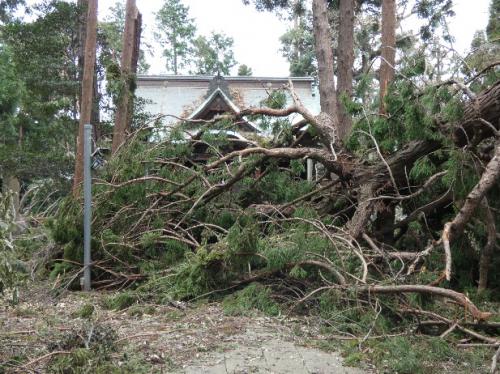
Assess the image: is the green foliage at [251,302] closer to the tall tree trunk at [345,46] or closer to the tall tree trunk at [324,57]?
the tall tree trunk at [324,57]

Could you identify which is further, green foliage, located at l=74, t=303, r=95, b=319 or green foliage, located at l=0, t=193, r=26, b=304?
green foliage, located at l=74, t=303, r=95, b=319

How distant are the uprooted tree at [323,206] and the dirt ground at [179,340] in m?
0.55

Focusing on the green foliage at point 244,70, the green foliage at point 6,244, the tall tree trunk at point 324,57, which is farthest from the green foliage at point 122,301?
the green foliage at point 244,70

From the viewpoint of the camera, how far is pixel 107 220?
697 cm

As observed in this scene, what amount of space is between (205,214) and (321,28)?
6503 mm

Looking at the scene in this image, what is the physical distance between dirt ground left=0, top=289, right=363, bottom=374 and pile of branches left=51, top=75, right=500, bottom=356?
0.54 m

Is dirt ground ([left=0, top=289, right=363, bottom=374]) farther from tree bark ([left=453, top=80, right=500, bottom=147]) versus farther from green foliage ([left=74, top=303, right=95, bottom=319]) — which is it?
tree bark ([left=453, top=80, right=500, bottom=147])

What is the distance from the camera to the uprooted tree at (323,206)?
5211 mm

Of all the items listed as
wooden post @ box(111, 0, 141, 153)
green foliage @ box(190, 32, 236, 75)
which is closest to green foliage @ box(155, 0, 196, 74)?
green foliage @ box(190, 32, 236, 75)

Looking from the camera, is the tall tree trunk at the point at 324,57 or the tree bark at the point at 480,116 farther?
the tall tree trunk at the point at 324,57

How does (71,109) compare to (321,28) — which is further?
(71,109)

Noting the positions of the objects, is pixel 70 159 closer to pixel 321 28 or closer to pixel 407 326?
pixel 321 28

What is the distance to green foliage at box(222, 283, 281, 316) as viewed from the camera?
16.2 ft

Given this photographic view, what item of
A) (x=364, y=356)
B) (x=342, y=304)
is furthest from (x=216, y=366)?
(x=342, y=304)
